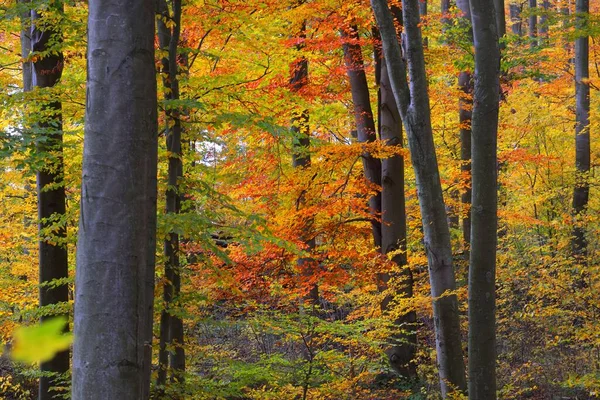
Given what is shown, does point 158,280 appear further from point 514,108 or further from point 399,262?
point 514,108

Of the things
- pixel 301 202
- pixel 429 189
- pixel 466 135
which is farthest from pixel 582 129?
pixel 429 189

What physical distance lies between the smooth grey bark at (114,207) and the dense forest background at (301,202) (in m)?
3.45

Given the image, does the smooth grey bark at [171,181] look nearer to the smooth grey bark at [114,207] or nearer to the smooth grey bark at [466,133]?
the smooth grey bark at [114,207]

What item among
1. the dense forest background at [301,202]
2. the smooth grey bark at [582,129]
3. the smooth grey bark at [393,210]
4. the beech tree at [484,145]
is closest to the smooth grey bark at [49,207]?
the dense forest background at [301,202]

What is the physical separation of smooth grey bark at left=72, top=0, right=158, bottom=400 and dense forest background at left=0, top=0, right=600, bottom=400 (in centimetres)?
345

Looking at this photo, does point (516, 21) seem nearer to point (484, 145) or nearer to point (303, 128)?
point (303, 128)

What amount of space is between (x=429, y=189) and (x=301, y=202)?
21.0ft

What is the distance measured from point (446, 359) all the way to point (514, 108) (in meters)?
11.9

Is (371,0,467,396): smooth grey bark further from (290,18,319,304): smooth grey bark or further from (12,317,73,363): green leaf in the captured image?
(290,18,319,304): smooth grey bark

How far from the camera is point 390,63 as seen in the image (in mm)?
5457

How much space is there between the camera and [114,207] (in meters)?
1.64

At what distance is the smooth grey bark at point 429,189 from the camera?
5277mm

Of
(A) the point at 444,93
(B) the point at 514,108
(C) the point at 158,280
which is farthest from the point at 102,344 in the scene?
(B) the point at 514,108

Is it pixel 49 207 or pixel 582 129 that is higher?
pixel 582 129
